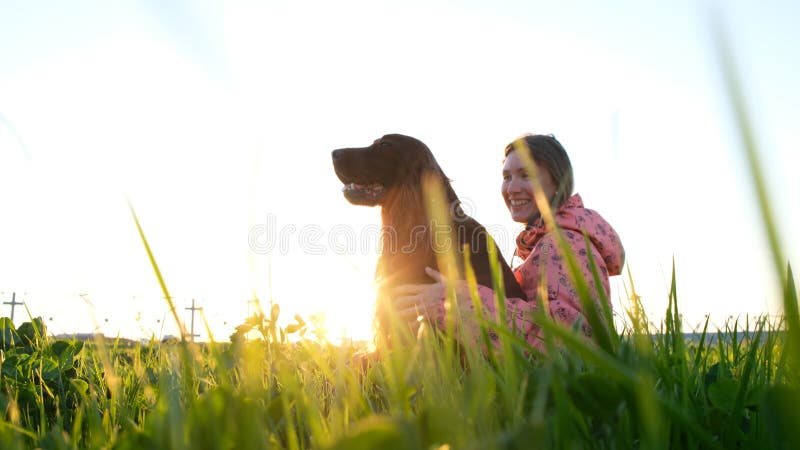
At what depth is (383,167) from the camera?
13.4 feet

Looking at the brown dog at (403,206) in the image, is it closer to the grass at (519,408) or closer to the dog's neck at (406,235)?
the dog's neck at (406,235)

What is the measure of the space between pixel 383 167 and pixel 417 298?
1322mm

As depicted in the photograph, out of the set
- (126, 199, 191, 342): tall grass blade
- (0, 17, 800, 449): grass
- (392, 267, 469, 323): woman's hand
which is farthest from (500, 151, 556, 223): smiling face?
(126, 199, 191, 342): tall grass blade

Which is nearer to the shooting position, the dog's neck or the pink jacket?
the pink jacket

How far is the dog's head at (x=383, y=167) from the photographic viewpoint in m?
4.03

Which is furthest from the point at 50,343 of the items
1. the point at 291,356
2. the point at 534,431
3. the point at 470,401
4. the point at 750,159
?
the point at 750,159

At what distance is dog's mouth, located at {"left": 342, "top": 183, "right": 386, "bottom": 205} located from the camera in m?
4.15

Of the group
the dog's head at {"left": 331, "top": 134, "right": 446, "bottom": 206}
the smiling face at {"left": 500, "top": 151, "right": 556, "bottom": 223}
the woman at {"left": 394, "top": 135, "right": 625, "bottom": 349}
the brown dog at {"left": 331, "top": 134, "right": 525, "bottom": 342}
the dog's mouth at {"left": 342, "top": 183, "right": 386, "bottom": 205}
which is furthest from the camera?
the dog's mouth at {"left": 342, "top": 183, "right": 386, "bottom": 205}

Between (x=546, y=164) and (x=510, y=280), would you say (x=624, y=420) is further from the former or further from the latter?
(x=546, y=164)

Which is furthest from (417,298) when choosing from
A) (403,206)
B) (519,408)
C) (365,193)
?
(519,408)

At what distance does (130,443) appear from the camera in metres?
0.69

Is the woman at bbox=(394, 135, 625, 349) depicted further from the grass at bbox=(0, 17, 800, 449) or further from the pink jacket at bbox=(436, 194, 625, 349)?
the grass at bbox=(0, 17, 800, 449)

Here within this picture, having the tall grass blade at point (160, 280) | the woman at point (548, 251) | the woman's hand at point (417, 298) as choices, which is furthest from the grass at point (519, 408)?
the woman's hand at point (417, 298)

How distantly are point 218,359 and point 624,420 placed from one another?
1.89 ft
